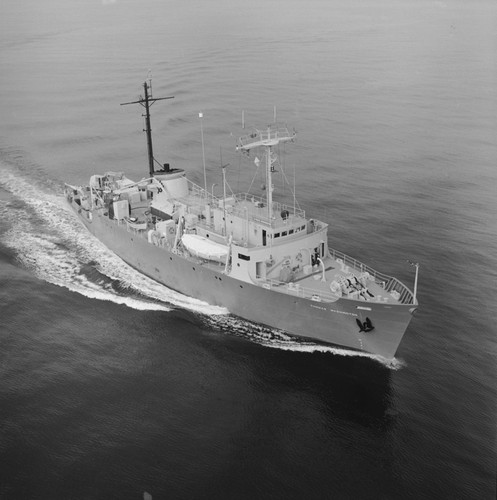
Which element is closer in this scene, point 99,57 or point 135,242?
point 135,242

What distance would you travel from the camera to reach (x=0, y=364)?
27.4 m

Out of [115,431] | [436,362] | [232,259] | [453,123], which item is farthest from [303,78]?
[115,431]

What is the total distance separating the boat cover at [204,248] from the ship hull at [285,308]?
76 centimetres

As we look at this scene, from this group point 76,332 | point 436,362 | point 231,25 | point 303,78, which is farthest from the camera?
point 231,25

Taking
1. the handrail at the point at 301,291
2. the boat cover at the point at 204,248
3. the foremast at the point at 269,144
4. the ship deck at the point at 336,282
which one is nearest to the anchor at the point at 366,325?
the ship deck at the point at 336,282

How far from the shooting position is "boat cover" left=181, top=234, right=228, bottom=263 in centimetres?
3281

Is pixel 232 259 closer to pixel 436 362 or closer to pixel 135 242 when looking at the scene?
pixel 135 242

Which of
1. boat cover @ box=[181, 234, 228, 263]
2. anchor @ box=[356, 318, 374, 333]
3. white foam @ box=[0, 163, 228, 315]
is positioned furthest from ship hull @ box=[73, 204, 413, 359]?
white foam @ box=[0, 163, 228, 315]

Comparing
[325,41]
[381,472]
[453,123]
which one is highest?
[325,41]

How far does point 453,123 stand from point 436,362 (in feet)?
147

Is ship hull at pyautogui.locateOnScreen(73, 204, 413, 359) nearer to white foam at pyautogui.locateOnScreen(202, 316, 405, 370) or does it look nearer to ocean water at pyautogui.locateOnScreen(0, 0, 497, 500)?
white foam at pyautogui.locateOnScreen(202, 316, 405, 370)

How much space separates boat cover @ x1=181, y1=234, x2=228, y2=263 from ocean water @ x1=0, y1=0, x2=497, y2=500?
3.49 metres

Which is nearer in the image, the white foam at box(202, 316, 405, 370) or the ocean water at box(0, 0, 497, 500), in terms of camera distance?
the ocean water at box(0, 0, 497, 500)

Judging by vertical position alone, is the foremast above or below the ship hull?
above
